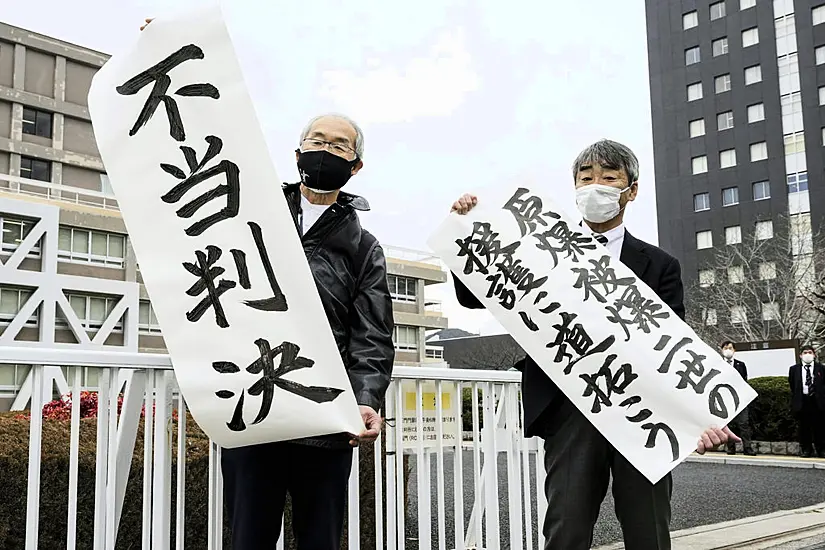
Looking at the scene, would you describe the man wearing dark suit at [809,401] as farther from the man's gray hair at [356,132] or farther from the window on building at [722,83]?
the window on building at [722,83]

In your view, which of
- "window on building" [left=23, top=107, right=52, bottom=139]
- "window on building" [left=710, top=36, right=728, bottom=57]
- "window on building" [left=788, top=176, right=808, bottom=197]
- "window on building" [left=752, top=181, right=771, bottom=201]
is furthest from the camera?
"window on building" [left=710, top=36, right=728, bottom=57]

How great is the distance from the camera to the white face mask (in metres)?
3.28

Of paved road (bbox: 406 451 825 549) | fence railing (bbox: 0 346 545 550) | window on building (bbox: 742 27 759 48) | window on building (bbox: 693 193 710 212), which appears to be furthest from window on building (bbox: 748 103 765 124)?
fence railing (bbox: 0 346 545 550)

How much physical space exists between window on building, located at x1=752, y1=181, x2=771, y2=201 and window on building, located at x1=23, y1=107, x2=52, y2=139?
41253mm

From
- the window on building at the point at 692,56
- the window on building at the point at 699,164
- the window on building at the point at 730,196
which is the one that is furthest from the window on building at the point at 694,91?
the window on building at the point at 730,196

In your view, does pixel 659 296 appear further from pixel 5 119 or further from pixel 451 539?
pixel 5 119

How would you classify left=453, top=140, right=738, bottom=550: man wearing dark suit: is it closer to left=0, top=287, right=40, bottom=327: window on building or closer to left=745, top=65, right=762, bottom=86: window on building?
left=0, top=287, right=40, bottom=327: window on building

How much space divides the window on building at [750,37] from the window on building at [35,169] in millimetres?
42352

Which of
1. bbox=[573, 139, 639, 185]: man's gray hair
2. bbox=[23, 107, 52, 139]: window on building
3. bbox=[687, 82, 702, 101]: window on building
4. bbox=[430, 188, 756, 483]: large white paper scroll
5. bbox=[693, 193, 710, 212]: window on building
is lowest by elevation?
bbox=[430, 188, 756, 483]: large white paper scroll

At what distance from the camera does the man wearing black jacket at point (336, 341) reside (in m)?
2.56

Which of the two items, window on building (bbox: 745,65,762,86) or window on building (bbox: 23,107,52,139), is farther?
window on building (bbox: 745,65,762,86)

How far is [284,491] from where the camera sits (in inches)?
103

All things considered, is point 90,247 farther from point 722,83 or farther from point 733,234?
point 722,83

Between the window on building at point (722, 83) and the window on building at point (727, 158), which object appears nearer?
the window on building at point (727, 158)
